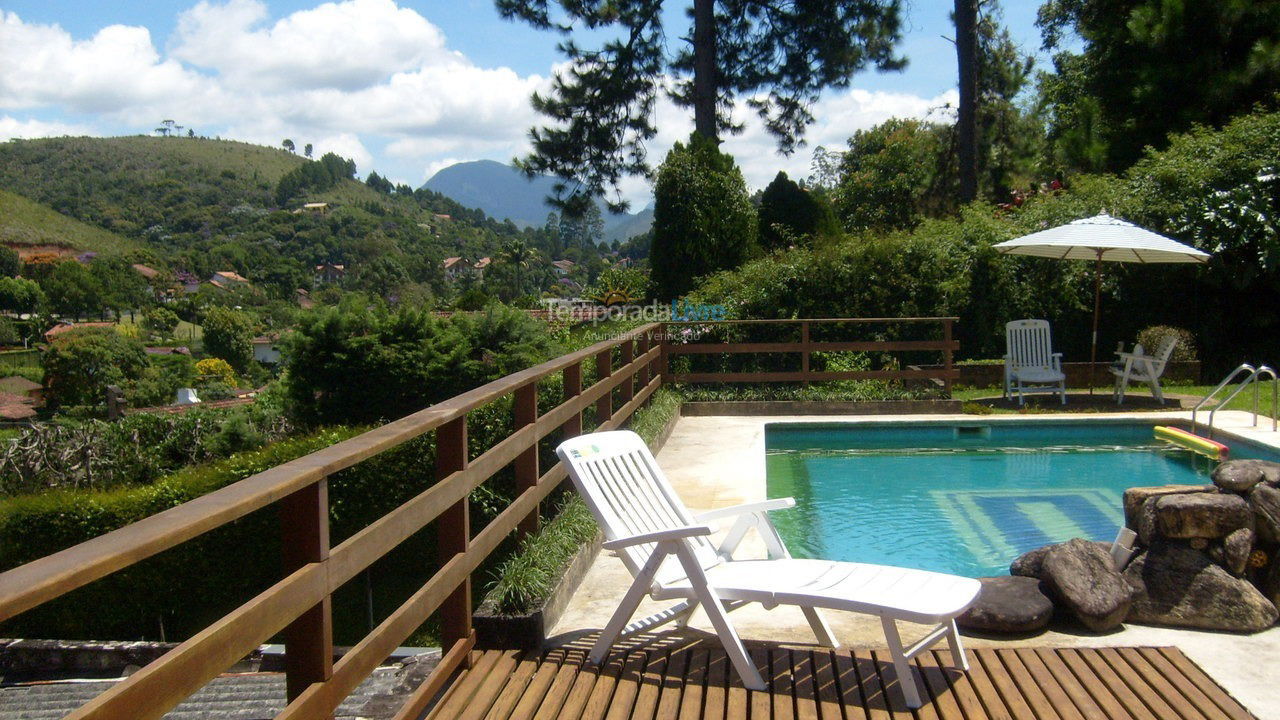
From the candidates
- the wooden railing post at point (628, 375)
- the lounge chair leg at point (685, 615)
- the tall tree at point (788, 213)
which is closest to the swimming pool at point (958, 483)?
the wooden railing post at point (628, 375)

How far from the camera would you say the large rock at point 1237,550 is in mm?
3934

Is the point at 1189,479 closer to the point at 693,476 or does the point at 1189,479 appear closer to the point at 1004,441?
the point at 1004,441

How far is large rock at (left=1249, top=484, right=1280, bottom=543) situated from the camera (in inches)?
158

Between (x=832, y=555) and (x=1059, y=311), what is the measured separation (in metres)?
8.83

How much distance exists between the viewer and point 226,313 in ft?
283

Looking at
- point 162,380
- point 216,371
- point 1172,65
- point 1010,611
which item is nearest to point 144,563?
point 1010,611

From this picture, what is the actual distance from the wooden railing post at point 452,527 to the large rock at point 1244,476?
10.4ft

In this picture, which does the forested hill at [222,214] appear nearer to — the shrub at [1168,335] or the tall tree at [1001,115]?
the tall tree at [1001,115]

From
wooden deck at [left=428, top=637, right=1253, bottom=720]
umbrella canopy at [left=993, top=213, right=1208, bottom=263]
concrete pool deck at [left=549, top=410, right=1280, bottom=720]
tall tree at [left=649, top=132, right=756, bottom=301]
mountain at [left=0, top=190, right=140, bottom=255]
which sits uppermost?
mountain at [left=0, top=190, right=140, bottom=255]

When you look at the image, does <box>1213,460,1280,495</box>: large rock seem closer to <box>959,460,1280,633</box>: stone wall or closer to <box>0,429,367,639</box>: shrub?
<box>959,460,1280,633</box>: stone wall

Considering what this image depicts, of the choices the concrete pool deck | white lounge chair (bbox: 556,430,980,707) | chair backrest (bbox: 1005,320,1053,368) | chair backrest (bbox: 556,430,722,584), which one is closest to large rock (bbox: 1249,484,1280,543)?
the concrete pool deck

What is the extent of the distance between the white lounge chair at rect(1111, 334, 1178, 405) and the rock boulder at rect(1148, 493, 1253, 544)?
768 cm

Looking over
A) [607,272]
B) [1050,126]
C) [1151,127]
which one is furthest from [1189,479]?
[1050,126]

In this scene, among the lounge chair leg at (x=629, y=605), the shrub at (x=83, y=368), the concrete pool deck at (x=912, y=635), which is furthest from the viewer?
the shrub at (x=83, y=368)
